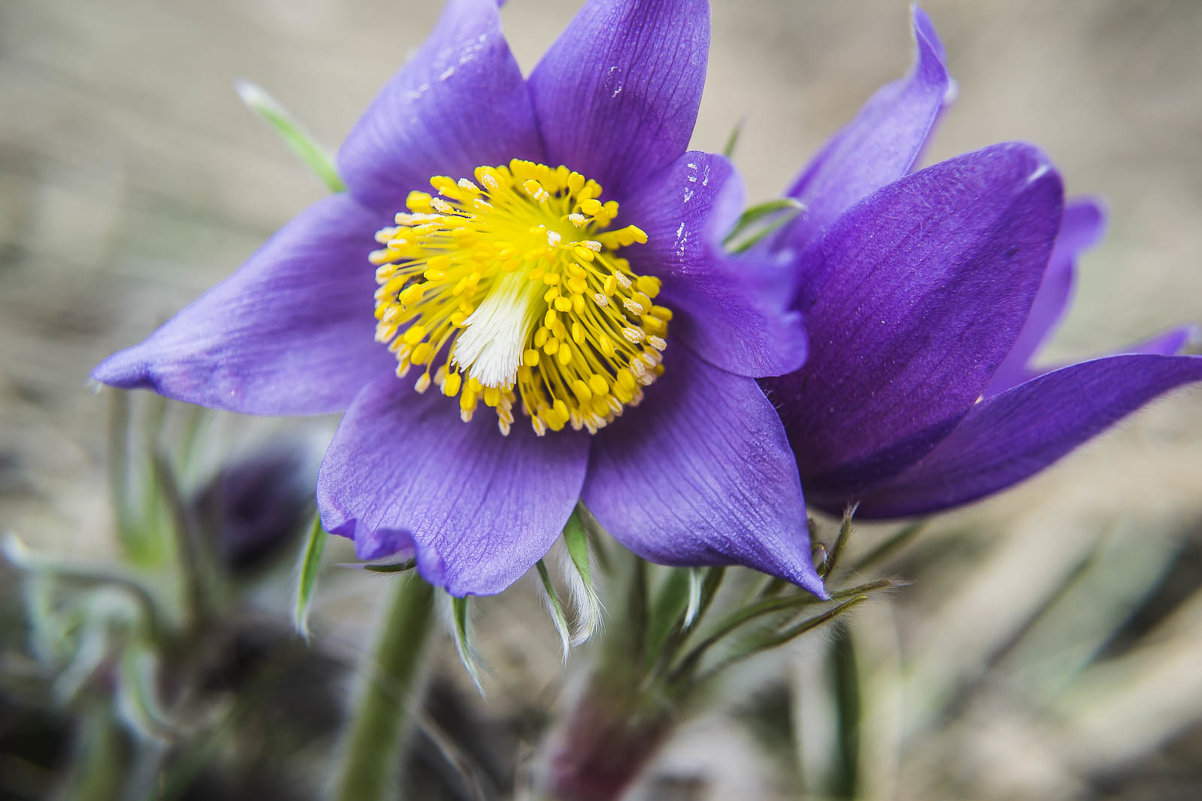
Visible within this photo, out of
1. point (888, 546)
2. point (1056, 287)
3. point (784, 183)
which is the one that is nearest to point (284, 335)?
point (888, 546)

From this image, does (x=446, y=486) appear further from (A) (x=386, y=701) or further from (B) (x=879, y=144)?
(B) (x=879, y=144)

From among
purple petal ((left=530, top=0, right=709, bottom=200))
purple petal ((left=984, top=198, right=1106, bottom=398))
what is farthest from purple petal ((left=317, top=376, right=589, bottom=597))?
purple petal ((left=984, top=198, right=1106, bottom=398))

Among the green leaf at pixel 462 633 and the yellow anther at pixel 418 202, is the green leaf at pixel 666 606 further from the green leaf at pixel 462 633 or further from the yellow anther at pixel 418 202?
the yellow anther at pixel 418 202

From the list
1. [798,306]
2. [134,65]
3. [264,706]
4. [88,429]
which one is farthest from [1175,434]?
[134,65]

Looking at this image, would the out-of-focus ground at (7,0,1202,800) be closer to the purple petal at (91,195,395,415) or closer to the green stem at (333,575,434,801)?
the green stem at (333,575,434,801)

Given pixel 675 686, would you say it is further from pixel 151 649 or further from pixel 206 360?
pixel 151 649

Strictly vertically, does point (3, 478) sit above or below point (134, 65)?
below
